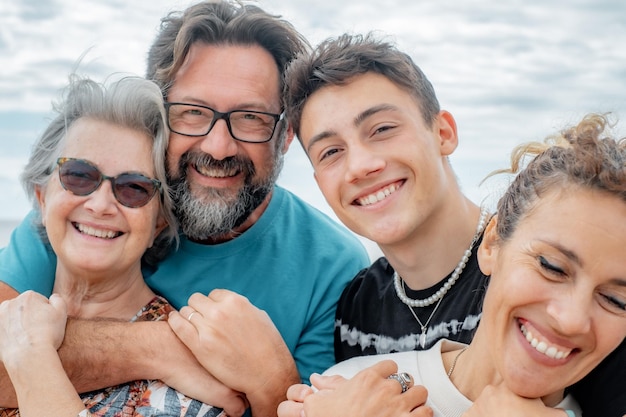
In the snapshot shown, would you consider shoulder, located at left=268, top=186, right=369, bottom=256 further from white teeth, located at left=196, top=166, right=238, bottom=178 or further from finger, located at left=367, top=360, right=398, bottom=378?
finger, located at left=367, top=360, right=398, bottom=378

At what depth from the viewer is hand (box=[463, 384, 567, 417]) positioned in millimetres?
2143

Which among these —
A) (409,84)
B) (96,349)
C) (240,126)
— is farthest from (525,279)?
(240,126)

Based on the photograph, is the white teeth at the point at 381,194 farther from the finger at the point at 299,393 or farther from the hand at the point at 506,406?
the hand at the point at 506,406

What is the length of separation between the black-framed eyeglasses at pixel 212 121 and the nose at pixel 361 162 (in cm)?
81

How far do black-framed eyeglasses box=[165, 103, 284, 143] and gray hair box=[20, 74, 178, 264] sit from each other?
340 mm

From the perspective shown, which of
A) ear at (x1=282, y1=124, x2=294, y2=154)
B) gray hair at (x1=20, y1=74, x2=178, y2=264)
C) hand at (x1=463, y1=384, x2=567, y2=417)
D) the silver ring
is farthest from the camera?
ear at (x1=282, y1=124, x2=294, y2=154)

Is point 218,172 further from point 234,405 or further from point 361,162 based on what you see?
point 234,405

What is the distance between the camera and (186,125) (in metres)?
3.60

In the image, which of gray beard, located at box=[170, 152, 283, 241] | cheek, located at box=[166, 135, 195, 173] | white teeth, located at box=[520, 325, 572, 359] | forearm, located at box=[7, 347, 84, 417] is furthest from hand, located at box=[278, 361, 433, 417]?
cheek, located at box=[166, 135, 195, 173]

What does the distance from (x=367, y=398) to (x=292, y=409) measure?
0.31 metres

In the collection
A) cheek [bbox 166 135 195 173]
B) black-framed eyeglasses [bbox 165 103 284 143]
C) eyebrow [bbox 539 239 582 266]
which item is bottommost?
cheek [bbox 166 135 195 173]

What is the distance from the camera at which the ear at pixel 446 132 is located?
10.8 ft

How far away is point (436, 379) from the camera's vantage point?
94.8 inches

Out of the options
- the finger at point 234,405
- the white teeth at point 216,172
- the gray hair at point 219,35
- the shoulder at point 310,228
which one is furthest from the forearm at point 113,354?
the gray hair at point 219,35
